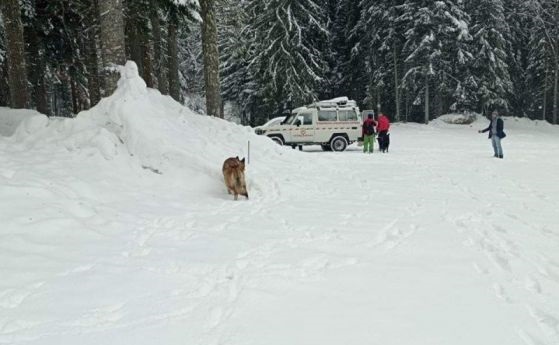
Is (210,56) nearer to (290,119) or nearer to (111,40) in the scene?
(111,40)

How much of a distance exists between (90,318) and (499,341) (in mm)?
3407

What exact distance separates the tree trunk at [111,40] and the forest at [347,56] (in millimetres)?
7148

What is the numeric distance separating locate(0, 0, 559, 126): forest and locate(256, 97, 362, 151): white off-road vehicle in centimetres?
424

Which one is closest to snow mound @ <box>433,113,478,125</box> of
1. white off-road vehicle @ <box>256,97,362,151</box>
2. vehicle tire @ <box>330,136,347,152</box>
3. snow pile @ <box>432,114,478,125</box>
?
snow pile @ <box>432,114,478,125</box>

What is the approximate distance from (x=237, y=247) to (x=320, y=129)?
1623 centimetres

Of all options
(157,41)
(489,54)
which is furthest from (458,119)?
(157,41)

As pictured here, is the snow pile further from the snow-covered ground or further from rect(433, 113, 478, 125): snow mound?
the snow-covered ground

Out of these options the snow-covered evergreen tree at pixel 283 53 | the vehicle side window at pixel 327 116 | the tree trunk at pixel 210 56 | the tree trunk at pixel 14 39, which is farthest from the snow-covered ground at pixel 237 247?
the snow-covered evergreen tree at pixel 283 53

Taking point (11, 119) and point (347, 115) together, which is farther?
point (347, 115)

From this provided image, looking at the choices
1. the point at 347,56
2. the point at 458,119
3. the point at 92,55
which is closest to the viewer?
the point at 92,55

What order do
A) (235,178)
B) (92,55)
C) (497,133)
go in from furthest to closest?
(92,55), (497,133), (235,178)

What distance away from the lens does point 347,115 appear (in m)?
22.3

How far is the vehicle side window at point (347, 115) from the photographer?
22.3 m

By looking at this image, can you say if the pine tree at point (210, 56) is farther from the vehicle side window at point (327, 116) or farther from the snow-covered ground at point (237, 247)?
the vehicle side window at point (327, 116)
